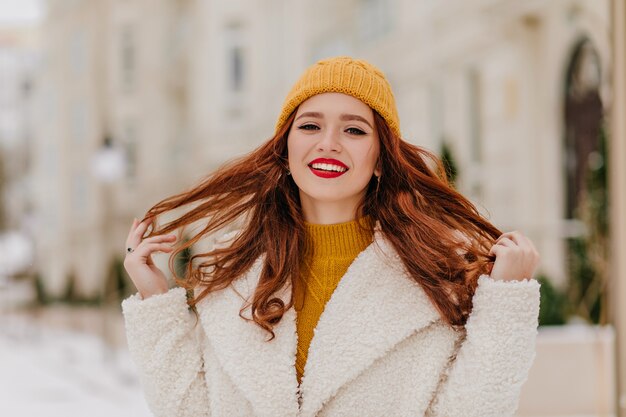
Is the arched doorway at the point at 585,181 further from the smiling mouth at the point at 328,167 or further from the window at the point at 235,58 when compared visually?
the smiling mouth at the point at 328,167

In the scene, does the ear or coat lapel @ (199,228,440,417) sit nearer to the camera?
coat lapel @ (199,228,440,417)

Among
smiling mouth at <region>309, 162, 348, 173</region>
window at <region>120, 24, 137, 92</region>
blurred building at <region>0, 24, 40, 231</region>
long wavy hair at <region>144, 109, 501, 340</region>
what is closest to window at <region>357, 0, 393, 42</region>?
window at <region>120, 24, 137, 92</region>

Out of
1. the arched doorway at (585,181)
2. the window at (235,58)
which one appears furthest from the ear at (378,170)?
the window at (235,58)

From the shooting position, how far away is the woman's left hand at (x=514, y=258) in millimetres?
1471

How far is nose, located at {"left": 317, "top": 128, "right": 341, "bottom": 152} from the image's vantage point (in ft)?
5.09

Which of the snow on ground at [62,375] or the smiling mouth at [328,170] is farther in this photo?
the snow on ground at [62,375]

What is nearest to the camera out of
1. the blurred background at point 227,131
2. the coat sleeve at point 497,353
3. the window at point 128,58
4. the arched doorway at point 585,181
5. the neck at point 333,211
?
the coat sleeve at point 497,353

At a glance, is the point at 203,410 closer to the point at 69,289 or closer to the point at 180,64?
the point at 180,64

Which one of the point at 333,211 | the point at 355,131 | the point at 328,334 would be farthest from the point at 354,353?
the point at 355,131

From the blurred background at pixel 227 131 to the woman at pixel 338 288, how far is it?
336 centimetres

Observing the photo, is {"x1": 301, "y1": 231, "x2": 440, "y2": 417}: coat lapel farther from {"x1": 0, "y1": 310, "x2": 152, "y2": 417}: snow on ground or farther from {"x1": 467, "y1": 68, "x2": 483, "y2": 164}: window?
{"x1": 467, "y1": 68, "x2": 483, "y2": 164}: window

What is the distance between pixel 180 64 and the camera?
808cm

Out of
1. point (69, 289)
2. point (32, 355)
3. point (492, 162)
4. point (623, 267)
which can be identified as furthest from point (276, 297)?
point (32, 355)

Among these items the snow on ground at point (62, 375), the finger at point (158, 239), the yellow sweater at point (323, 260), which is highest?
the finger at point (158, 239)
